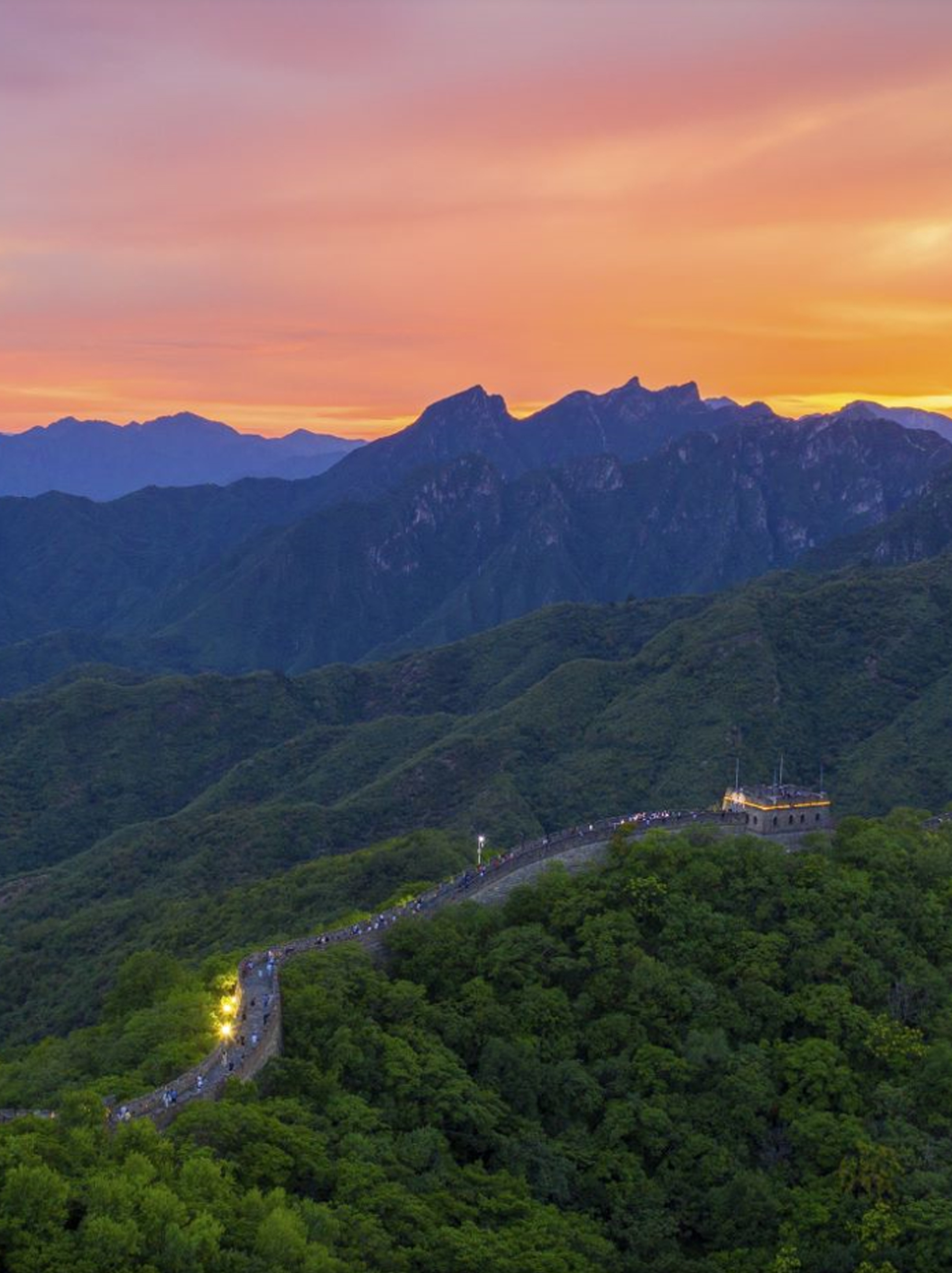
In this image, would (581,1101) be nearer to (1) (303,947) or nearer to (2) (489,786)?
(1) (303,947)

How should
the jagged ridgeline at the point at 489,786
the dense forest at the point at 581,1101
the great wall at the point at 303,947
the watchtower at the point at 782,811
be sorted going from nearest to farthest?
the dense forest at the point at 581,1101
the great wall at the point at 303,947
the watchtower at the point at 782,811
the jagged ridgeline at the point at 489,786

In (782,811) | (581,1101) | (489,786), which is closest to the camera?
(581,1101)

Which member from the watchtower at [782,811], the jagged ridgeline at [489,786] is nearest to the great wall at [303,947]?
the watchtower at [782,811]

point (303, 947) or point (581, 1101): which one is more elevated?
point (303, 947)

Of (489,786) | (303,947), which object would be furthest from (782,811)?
(489,786)

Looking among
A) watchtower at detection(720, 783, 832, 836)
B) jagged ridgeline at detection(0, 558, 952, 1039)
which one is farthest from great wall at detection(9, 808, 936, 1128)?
jagged ridgeline at detection(0, 558, 952, 1039)

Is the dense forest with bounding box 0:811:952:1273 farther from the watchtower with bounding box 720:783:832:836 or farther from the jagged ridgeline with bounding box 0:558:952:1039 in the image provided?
the jagged ridgeline with bounding box 0:558:952:1039

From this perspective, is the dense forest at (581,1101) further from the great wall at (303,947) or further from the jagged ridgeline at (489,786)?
the jagged ridgeline at (489,786)
